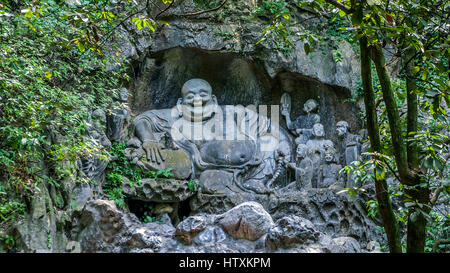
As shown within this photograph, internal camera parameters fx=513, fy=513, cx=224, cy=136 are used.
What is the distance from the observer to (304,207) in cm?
742

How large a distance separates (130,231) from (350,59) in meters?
5.33

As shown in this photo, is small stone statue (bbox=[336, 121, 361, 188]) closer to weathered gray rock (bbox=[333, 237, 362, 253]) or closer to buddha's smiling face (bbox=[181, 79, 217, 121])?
buddha's smiling face (bbox=[181, 79, 217, 121])

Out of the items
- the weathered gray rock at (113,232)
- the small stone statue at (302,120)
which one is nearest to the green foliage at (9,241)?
the weathered gray rock at (113,232)

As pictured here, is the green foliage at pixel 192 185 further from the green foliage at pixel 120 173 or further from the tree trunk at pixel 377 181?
the tree trunk at pixel 377 181

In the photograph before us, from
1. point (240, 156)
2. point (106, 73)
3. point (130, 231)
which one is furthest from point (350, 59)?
point (130, 231)

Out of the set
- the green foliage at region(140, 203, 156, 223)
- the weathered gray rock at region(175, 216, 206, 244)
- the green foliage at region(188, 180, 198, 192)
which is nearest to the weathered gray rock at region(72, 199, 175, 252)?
the weathered gray rock at region(175, 216, 206, 244)

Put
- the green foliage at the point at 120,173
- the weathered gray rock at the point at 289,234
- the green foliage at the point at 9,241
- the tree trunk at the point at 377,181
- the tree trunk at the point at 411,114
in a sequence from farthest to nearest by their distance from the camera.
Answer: the green foliage at the point at 120,173 < the green foliage at the point at 9,241 < the weathered gray rock at the point at 289,234 < the tree trunk at the point at 411,114 < the tree trunk at the point at 377,181

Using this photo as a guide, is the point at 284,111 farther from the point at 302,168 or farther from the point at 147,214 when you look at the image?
the point at 147,214

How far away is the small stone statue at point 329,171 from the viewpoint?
25.7 feet

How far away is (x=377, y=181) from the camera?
3479 millimetres

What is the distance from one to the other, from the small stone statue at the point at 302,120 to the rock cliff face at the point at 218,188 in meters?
0.13

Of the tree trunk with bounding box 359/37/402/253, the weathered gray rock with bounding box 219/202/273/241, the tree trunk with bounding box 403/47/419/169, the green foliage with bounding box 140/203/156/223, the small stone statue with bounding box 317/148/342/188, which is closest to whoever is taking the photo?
the tree trunk with bounding box 359/37/402/253

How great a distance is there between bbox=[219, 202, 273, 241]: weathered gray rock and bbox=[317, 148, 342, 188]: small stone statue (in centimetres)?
341

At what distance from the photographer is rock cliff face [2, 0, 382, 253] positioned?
15.1ft
